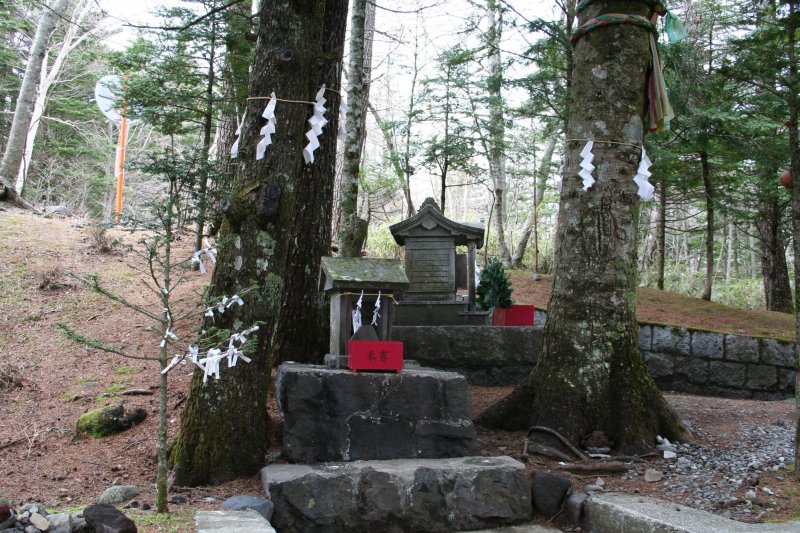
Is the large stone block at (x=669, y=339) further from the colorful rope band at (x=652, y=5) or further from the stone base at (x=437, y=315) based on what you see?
the colorful rope band at (x=652, y=5)

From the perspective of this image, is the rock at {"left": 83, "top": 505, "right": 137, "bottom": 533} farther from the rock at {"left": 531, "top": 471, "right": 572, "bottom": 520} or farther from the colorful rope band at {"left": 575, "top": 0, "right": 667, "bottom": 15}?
the colorful rope band at {"left": 575, "top": 0, "right": 667, "bottom": 15}

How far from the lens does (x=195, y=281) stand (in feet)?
30.6

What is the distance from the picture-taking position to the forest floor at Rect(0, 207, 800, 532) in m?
4.27

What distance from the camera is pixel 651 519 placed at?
3.57 meters

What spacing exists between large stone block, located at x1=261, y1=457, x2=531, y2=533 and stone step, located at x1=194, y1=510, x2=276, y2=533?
0.44m

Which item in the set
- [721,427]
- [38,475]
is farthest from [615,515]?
[38,475]

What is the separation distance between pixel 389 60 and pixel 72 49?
10.2 m

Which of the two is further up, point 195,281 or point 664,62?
point 664,62

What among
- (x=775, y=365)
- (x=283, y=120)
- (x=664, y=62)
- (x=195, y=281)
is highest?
(x=664, y=62)

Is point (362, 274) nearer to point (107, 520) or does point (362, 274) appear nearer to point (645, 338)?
point (107, 520)

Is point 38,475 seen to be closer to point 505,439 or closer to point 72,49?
point 505,439

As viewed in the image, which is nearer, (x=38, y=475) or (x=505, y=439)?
(x=38, y=475)

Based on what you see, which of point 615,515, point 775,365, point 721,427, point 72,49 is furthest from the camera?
point 72,49

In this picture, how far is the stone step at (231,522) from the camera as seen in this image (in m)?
3.08
